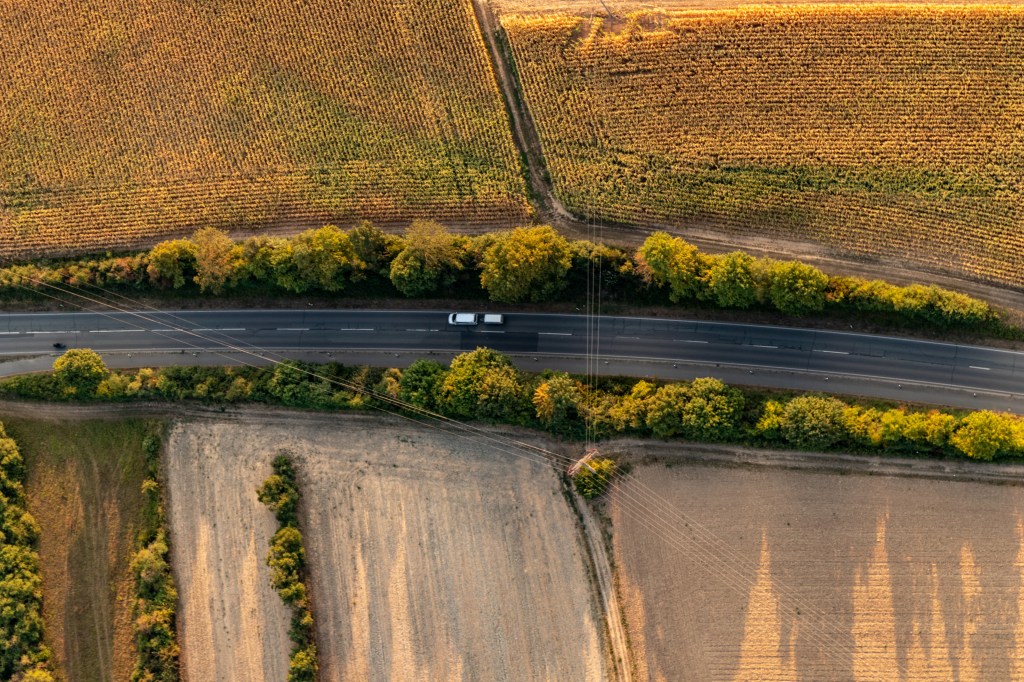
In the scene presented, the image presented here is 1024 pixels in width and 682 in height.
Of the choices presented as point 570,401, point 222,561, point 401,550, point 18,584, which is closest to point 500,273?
point 570,401

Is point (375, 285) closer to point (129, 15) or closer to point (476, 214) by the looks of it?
point (476, 214)

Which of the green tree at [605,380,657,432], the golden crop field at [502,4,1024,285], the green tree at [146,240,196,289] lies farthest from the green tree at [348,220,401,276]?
the green tree at [605,380,657,432]

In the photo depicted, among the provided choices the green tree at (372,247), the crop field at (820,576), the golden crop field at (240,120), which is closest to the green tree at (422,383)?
the green tree at (372,247)

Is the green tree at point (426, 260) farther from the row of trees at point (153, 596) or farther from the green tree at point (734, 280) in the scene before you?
the row of trees at point (153, 596)

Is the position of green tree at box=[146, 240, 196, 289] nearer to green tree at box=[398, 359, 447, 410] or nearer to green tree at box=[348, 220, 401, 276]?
green tree at box=[348, 220, 401, 276]

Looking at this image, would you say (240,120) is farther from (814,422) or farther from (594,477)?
(814,422)
